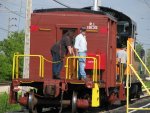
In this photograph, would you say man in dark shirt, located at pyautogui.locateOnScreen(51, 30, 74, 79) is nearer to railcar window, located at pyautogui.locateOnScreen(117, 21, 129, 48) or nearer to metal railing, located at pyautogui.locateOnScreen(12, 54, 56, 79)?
metal railing, located at pyautogui.locateOnScreen(12, 54, 56, 79)

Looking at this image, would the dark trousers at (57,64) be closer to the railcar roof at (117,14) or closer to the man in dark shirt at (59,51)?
the man in dark shirt at (59,51)

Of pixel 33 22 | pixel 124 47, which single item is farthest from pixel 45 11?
pixel 124 47

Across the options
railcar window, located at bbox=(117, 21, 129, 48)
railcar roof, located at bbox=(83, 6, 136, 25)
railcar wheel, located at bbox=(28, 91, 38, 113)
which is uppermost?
railcar roof, located at bbox=(83, 6, 136, 25)

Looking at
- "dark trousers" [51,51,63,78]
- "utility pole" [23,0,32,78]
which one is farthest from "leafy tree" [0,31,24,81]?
"dark trousers" [51,51,63,78]

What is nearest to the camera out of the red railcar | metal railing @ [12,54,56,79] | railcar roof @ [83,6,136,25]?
metal railing @ [12,54,56,79]

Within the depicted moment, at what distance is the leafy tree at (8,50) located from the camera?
75.4 m

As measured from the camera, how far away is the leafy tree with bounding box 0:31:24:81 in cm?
7538

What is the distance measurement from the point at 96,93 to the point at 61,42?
1.87 m

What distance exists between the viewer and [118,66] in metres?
18.8

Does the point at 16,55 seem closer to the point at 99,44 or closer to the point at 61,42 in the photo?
the point at 61,42

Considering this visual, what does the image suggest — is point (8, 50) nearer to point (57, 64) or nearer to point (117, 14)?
point (117, 14)

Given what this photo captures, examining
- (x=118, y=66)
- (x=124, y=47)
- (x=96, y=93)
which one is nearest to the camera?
(x=96, y=93)

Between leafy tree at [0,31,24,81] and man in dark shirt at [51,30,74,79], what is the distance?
195ft

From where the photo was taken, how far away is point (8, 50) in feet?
287
